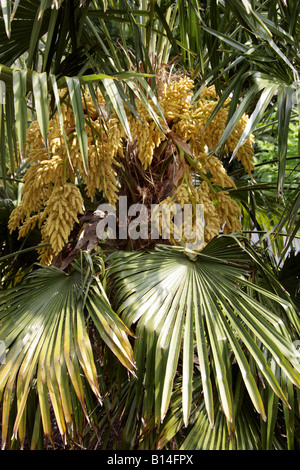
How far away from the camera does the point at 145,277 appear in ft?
4.79

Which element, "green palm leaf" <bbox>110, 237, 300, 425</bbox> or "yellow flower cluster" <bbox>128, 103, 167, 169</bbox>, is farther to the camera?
"yellow flower cluster" <bbox>128, 103, 167, 169</bbox>

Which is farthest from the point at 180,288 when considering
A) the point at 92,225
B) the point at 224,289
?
the point at 92,225

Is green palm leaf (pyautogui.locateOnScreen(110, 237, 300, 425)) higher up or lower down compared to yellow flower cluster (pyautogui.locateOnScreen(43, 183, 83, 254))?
lower down

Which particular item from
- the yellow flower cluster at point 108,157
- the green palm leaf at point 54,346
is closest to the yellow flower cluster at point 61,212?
the yellow flower cluster at point 108,157

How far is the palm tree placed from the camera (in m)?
1.24

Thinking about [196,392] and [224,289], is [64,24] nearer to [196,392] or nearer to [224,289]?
[224,289]

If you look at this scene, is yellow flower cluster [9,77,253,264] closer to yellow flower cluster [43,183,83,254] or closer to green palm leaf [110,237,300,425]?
yellow flower cluster [43,183,83,254]

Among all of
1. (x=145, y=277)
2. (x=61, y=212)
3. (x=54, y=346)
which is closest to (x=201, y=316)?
(x=145, y=277)

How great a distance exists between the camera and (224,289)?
4.58 feet

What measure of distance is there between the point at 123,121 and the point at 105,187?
27cm

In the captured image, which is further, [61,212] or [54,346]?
[61,212]

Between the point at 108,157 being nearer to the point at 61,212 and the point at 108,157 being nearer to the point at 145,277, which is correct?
the point at 61,212

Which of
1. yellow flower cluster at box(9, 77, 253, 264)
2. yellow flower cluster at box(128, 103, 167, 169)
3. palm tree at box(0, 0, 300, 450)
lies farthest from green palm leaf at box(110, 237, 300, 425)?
yellow flower cluster at box(128, 103, 167, 169)

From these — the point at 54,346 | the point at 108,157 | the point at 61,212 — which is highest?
the point at 108,157
